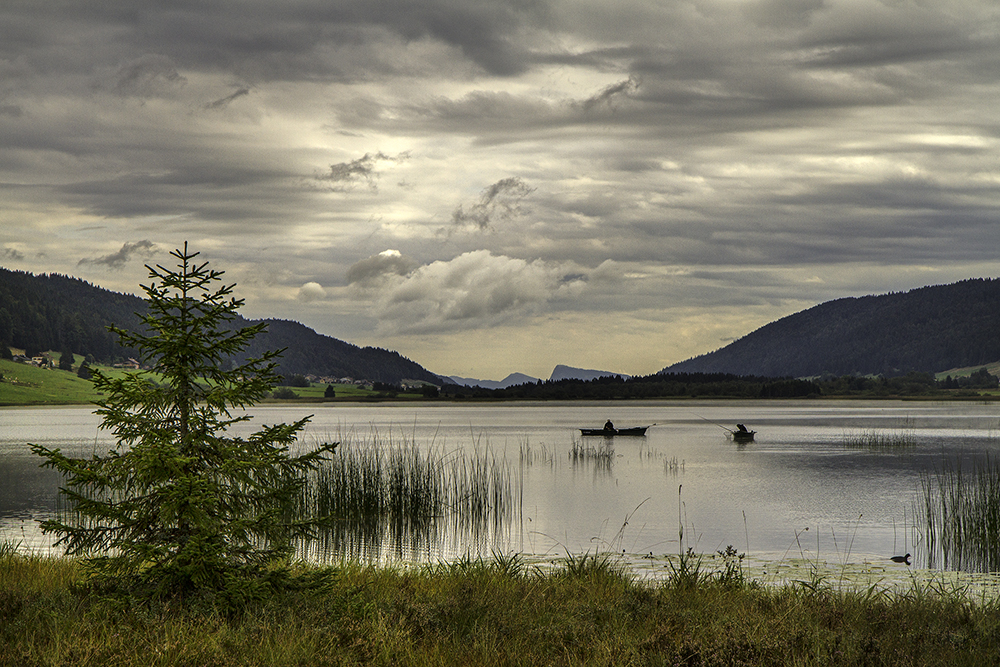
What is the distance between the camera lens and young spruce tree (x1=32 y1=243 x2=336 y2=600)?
8547 mm

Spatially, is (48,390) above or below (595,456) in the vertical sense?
above

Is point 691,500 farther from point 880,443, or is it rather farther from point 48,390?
point 48,390

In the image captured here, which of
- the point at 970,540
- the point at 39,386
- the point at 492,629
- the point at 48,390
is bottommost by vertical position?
the point at 970,540

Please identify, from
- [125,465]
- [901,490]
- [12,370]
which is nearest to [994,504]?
[901,490]

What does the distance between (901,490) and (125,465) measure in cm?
2781

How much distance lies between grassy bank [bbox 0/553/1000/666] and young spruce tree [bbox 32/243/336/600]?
0.46 meters

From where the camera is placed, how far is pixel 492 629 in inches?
336

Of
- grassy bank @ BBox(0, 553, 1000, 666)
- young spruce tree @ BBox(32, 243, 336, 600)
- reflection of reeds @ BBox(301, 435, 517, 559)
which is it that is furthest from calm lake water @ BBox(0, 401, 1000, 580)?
young spruce tree @ BBox(32, 243, 336, 600)

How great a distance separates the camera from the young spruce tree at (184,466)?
8.55 metres

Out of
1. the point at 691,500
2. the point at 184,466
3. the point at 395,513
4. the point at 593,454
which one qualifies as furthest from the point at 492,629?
the point at 593,454

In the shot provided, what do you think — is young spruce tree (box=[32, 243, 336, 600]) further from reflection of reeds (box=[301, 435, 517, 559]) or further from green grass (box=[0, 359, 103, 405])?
green grass (box=[0, 359, 103, 405])

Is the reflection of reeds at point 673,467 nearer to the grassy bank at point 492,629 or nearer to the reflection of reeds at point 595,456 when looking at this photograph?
the reflection of reeds at point 595,456

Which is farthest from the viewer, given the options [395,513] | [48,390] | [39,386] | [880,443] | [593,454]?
[39,386]

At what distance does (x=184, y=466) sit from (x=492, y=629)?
12.4 feet
